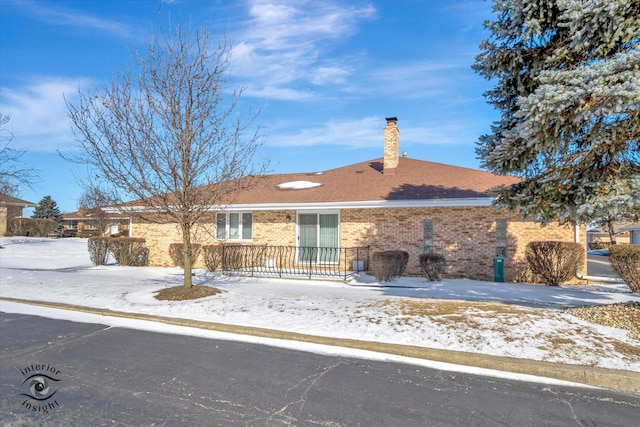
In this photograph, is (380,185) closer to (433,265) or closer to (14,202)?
(433,265)

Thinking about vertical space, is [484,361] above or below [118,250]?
below

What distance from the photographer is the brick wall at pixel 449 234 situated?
12469 mm

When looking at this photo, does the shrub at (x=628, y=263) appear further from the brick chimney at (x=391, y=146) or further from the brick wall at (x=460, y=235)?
the brick chimney at (x=391, y=146)

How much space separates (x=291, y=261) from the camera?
15164mm

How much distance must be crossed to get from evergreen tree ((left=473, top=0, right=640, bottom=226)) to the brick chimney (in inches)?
350

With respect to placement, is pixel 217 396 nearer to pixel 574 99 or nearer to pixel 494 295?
pixel 574 99

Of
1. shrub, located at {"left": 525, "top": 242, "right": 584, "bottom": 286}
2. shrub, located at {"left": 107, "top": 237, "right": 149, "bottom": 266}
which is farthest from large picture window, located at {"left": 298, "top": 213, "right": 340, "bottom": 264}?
shrub, located at {"left": 107, "top": 237, "right": 149, "bottom": 266}

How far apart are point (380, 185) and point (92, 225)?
151 ft

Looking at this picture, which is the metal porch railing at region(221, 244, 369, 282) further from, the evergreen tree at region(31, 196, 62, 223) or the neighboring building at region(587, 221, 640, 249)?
the evergreen tree at region(31, 196, 62, 223)

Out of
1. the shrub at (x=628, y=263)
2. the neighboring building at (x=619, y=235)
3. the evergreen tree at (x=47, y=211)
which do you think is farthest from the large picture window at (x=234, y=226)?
the evergreen tree at (x=47, y=211)

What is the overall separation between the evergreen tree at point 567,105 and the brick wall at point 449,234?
17.8 feet

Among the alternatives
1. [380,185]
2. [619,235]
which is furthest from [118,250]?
[619,235]

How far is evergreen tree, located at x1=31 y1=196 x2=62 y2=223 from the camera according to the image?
52.3 metres

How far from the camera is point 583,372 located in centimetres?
462
